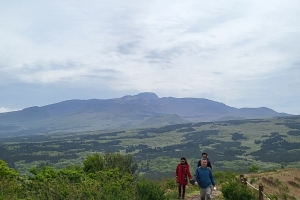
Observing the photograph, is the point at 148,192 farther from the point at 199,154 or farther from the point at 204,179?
the point at 199,154

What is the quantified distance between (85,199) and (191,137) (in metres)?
147

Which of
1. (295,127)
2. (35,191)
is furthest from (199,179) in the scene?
(295,127)

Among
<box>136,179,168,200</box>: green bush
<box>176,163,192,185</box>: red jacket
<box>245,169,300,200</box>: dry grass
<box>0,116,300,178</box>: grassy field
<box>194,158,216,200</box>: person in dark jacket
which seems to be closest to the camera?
<box>194,158,216,200</box>: person in dark jacket

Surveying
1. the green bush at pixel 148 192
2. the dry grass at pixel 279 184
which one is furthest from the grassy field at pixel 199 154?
the green bush at pixel 148 192

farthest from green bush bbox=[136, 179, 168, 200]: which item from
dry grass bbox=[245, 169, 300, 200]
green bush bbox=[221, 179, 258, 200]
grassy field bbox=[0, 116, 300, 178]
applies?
grassy field bbox=[0, 116, 300, 178]

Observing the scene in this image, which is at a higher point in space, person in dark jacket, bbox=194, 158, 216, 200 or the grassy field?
person in dark jacket, bbox=194, 158, 216, 200

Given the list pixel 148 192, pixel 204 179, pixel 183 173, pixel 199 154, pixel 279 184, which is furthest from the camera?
pixel 199 154

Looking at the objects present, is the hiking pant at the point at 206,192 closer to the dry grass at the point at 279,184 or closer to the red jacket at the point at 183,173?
the red jacket at the point at 183,173

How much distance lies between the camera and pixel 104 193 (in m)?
10.5

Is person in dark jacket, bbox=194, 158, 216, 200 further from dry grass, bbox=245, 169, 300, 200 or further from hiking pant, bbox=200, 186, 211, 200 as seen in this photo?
dry grass, bbox=245, 169, 300, 200

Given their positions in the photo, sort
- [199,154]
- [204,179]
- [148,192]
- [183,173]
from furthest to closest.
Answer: [199,154], [183,173], [148,192], [204,179]

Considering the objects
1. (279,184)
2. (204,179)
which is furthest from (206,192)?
(279,184)

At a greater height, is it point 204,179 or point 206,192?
point 204,179

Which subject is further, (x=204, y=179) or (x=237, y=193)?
(x=237, y=193)
